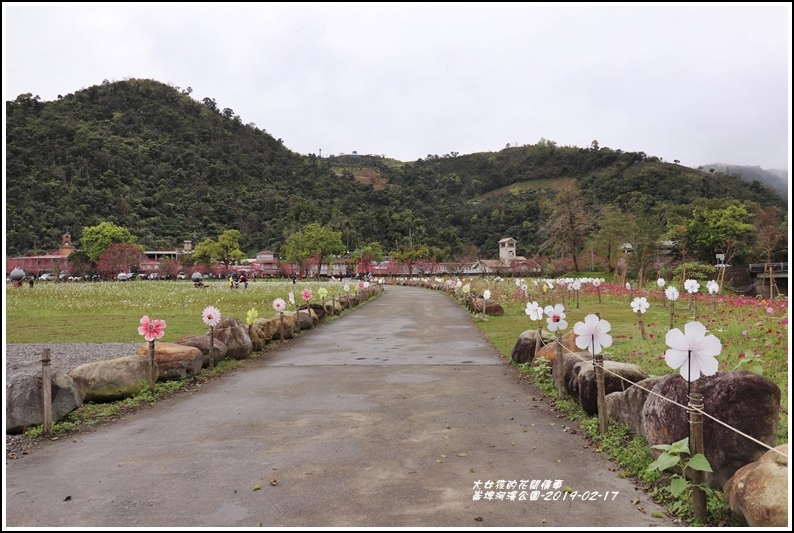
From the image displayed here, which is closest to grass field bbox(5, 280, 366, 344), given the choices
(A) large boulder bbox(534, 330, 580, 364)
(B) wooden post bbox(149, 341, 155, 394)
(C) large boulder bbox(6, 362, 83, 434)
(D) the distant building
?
(B) wooden post bbox(149, 341, 155, 394)

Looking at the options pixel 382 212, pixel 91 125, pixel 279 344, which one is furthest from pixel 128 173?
pixel 279 344

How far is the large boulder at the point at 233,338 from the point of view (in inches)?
423

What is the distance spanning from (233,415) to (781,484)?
5.50 metres

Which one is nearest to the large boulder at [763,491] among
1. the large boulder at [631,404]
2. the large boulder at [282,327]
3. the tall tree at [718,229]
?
the large boulder at [631,404]

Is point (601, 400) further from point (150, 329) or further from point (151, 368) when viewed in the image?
point (150, 329)

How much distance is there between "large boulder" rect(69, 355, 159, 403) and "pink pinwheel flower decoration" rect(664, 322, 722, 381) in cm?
671

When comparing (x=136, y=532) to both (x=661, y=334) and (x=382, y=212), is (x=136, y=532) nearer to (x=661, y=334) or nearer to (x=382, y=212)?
(x=661, y=334)

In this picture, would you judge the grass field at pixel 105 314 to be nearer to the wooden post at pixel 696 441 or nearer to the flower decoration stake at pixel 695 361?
the flower decoration stake at pixel 695 361

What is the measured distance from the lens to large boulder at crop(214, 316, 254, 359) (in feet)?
35.3

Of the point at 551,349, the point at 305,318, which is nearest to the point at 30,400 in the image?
the point at 551,349

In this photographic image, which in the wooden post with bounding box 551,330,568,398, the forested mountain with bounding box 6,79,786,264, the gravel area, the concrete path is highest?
the forested mountain with bounding box 6,79,786,264

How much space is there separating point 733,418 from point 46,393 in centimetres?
652

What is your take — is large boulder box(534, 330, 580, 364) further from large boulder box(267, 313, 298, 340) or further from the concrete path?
large boulder box(267, 313, 298, 340)

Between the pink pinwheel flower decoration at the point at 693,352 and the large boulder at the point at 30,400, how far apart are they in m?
6.32
